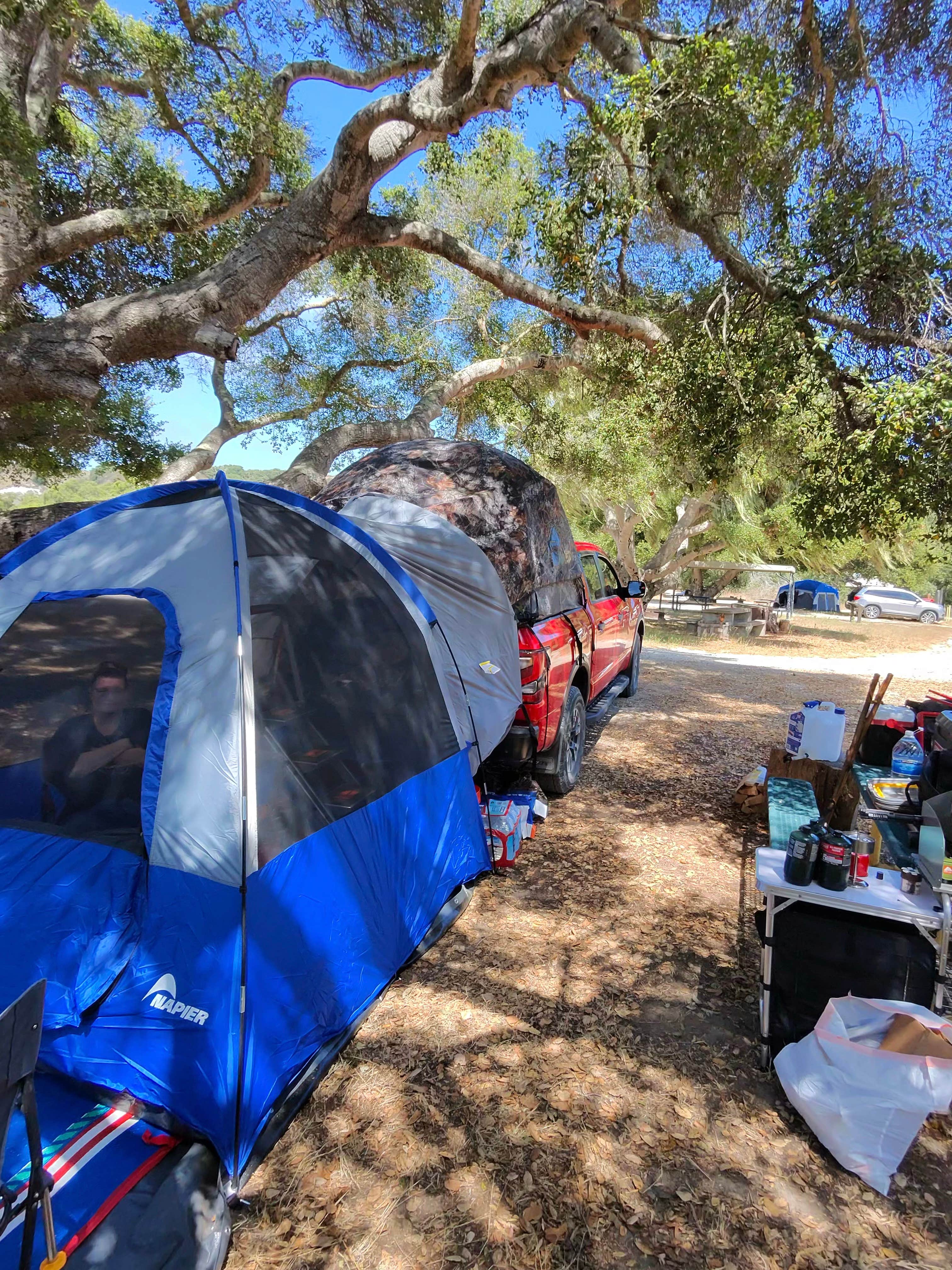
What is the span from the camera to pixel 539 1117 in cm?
255

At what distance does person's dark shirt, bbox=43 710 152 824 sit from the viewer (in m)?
Result: 2.86

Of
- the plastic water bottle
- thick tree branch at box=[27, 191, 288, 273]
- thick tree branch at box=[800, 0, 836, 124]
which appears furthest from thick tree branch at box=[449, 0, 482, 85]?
the plastic water bottle

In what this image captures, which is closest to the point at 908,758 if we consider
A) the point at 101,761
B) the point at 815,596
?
the point at 101,761

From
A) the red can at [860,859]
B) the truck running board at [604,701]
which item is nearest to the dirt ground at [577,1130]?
the red can at [860,859]

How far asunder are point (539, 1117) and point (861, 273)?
6.17 m

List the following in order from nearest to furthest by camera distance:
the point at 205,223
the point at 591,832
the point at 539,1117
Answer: the point at 539,1117 < the point at 591,832 < the point at 205,223

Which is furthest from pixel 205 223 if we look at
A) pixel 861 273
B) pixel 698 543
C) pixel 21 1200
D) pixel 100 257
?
pixel 698 543

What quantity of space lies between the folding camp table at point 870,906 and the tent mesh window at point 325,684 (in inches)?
68.8

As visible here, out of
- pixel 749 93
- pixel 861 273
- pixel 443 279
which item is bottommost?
pixel 861 273

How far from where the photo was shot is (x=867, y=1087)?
2350 millimetres

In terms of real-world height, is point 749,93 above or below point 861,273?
above

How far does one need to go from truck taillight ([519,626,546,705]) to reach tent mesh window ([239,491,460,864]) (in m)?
0.81

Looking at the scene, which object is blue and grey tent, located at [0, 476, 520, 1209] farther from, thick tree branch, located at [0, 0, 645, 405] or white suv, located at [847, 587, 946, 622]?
white suv, located at [847, 587, 946, 622]

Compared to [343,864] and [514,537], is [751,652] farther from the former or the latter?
[343,864]
